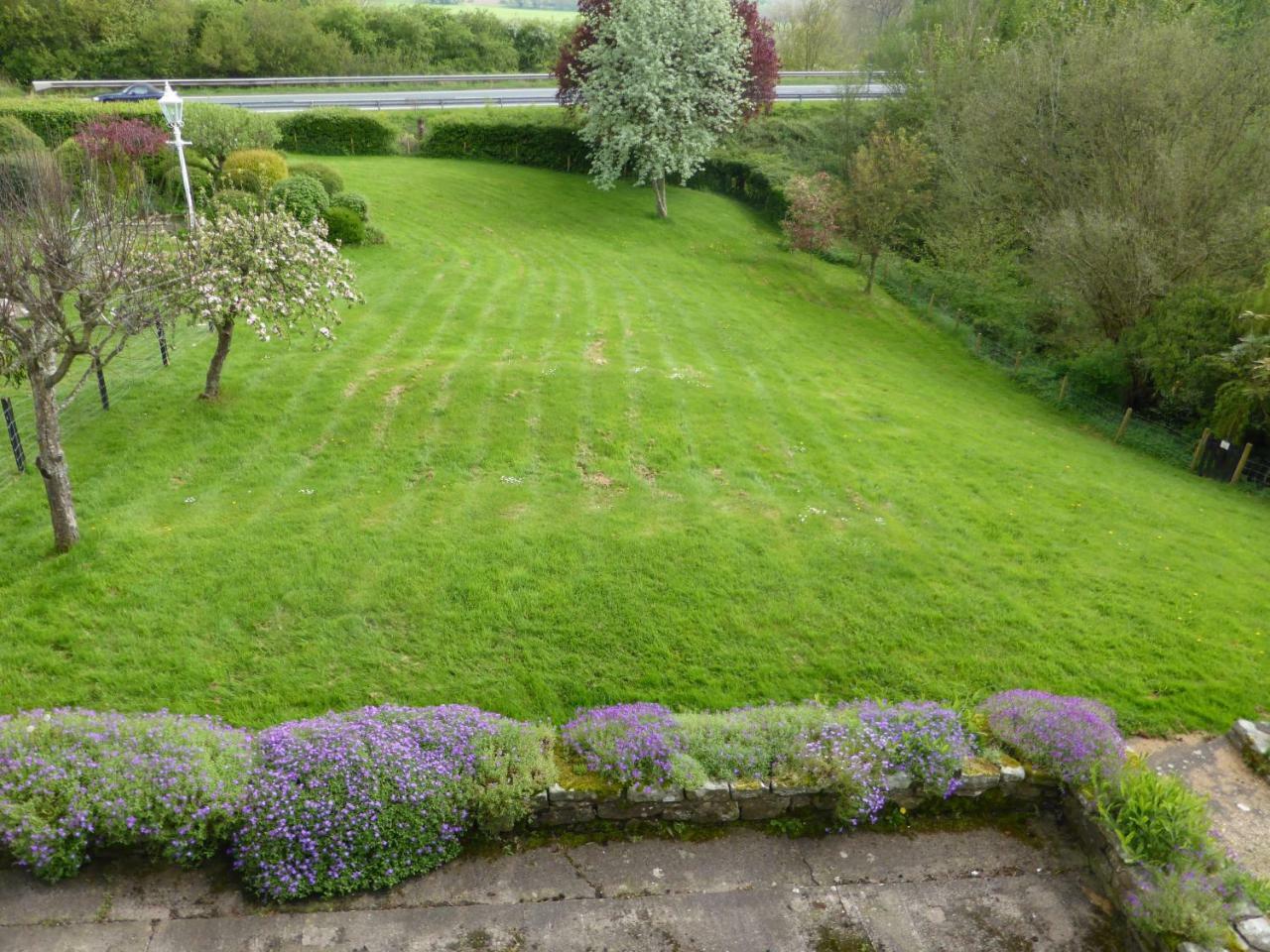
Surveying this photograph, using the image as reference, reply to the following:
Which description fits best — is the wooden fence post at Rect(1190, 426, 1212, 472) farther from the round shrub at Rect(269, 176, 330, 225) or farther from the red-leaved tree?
the round shrub at Rect(269, 176, 330, 225)

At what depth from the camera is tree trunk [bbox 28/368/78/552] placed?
10.4 metres

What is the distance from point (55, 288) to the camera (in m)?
10.0

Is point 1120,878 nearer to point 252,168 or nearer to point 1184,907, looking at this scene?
point 1184,907

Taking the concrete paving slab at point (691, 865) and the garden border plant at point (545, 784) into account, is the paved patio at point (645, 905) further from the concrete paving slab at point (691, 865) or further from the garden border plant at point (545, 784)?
the garden border plant at point (545, 784)

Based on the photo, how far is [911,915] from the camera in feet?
22.8

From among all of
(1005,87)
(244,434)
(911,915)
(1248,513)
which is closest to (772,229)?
(1005,87)

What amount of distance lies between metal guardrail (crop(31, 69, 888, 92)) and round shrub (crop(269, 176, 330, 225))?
1078 inches

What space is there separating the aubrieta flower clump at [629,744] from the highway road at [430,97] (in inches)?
1696

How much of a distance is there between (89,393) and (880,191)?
26.8 metres

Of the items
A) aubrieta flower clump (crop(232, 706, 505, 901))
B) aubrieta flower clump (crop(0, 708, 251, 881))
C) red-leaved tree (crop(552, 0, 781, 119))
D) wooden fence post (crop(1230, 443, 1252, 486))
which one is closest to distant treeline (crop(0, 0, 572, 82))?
red-leaved tree (crop(552, 0, 781, 119))

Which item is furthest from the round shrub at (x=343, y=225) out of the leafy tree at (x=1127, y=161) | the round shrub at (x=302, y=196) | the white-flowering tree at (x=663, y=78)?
the leafy tree at (x=1127, y=161)

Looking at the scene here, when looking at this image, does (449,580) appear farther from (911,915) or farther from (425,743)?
(911,915)

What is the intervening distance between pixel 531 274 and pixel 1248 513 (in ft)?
68.6

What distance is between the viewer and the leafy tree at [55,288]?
997 centimetres
